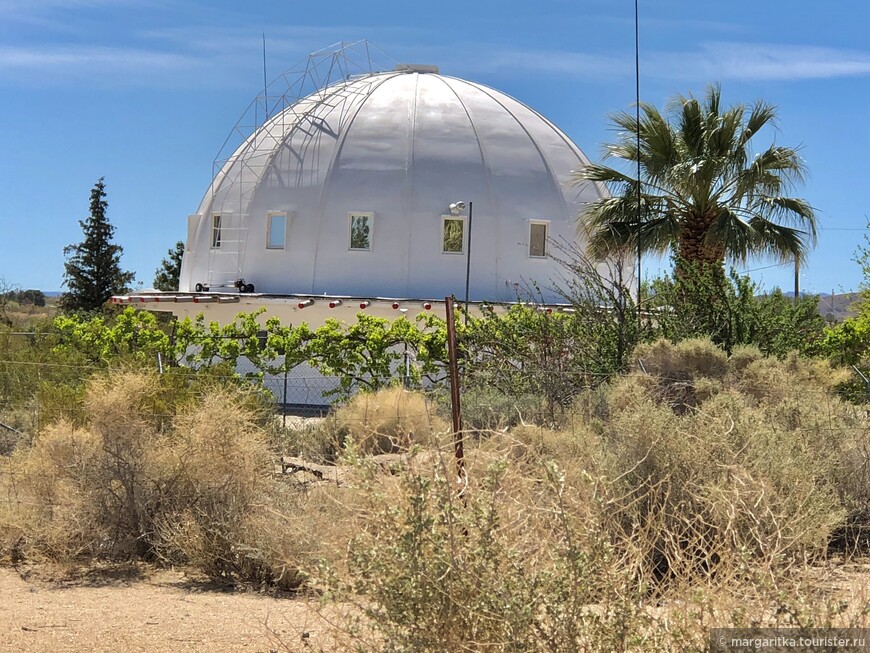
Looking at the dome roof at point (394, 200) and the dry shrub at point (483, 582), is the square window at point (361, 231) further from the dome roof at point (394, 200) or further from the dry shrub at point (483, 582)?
the dry shrub at point (483, 582)

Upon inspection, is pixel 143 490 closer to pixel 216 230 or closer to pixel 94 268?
pixel 216 230

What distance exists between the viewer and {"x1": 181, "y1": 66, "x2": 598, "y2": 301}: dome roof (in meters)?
26.0

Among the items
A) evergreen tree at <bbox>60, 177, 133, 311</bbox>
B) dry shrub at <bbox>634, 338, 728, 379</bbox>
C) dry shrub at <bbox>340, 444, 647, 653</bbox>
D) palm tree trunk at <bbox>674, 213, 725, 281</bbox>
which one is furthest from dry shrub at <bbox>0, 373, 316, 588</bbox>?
evergreen tree at <bbox>60, 177, 133, 311</bbox>

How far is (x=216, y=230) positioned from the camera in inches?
1131

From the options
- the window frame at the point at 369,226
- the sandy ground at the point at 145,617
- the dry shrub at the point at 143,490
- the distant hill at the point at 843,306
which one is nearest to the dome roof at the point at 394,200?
the window frame at the point at 369,226

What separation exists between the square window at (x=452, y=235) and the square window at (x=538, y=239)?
2032 millimetres

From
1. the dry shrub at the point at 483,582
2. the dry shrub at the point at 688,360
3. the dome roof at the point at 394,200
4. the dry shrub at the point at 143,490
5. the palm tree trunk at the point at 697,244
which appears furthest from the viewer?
the dome roof at the point at 394,200

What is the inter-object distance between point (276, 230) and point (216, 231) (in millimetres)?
2648

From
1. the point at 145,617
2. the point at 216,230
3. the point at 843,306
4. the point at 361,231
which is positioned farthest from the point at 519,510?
the point at 843,306

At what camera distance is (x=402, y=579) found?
4125mm

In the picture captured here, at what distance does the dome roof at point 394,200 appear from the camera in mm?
26000

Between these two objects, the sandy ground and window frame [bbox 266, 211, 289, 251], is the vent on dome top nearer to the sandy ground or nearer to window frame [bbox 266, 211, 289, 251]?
window frame [bbox 266, 211, 289, 251]

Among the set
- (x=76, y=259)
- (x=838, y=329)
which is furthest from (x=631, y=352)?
(x=76, y=259)

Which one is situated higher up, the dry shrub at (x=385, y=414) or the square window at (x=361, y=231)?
the square window at (x=361, y=231)
